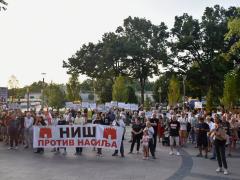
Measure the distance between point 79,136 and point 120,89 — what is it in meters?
48.5

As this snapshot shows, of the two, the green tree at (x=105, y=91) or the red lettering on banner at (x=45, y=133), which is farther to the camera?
the green tree at (x=105, y=91)

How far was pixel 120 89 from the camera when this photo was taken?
67812 millimetres

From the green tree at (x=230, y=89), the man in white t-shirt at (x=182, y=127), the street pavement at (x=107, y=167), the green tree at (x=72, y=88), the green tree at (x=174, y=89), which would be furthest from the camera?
the green tree at (x=72, y=88)

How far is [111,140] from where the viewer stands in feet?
62.0

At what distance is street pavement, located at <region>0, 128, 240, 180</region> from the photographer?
13.9 m

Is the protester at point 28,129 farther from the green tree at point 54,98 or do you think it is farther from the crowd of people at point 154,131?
the green tree at point 54,98

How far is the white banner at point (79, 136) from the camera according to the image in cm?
1891

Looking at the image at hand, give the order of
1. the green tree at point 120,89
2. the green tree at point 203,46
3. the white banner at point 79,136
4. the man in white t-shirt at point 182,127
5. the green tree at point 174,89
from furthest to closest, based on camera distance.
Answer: the green tree at point 120,89, the green tree at point 174,89, the green tree at point 203,46, the man in white t-shirt at point 182,127, the white banner at point 79,136

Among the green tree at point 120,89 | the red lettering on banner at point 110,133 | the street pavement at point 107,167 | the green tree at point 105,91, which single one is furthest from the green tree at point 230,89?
the red lettering on banner at point 110,133

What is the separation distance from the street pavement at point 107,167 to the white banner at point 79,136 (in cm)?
53

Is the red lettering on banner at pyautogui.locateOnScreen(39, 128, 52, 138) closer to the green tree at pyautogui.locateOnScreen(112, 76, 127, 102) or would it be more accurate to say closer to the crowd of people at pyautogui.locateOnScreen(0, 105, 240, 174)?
the crowd of people at pyautogui.locateOnScreen(0, 105, 240, 174)

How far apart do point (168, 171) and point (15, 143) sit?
34.8 feet

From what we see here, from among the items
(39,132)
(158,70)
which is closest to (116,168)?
(39,132)

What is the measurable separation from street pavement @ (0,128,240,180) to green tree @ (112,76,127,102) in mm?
46332
